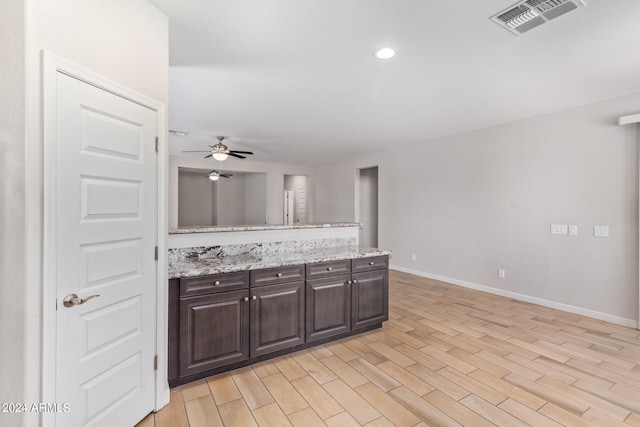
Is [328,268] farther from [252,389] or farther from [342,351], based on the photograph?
[252,389]

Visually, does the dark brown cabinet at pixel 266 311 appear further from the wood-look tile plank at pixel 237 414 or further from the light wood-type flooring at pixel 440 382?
the wood-look tile plank at pixel 237 414

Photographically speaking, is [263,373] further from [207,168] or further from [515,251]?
[207,168]

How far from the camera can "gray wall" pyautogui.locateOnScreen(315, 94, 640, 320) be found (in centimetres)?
344

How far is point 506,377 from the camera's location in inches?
91.7

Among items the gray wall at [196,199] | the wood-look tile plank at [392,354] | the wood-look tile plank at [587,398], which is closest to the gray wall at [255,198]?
the gray wall at [196,199]

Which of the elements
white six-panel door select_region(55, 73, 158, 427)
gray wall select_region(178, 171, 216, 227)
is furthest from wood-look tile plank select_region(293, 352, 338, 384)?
gray wall select_region(178, 171, 216, 227)

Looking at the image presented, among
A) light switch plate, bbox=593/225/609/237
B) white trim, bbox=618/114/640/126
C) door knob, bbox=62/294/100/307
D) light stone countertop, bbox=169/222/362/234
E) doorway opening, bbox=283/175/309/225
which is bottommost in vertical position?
door knob, bbox=62/294/100/307

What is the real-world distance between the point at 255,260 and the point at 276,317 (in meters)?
0.52

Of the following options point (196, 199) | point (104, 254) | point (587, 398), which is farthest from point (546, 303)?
point (196, 199)

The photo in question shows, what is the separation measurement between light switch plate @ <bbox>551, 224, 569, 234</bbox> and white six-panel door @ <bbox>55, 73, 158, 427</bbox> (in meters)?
4.67

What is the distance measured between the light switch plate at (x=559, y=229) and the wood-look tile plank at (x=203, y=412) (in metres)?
4.43

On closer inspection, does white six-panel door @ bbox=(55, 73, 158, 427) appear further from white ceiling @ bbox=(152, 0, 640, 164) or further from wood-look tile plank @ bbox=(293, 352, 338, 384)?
wood-look tile plank @ bbox=(293, 352, 338, 384)

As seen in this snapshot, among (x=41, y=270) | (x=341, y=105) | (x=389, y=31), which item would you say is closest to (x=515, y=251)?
(x=341, y=105)

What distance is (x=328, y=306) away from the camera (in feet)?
9.22
